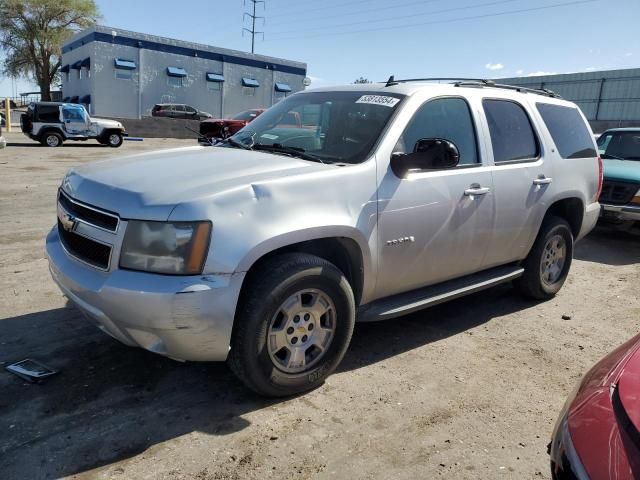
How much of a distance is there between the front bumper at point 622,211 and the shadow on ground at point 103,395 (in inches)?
179

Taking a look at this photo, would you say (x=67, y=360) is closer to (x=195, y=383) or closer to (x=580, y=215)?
(x=195, y=383)

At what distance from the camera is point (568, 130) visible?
5.29 metres

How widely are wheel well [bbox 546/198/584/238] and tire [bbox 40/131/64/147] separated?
1987 centimetres

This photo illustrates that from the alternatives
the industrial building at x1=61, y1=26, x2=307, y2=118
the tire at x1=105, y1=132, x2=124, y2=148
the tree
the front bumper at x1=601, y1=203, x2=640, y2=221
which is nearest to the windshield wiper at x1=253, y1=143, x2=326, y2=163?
the front bumper at x1=601, y1=203, x2=640, y2=221

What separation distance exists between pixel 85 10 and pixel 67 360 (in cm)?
5302

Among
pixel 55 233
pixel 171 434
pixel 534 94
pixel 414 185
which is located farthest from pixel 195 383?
pixel 534 94

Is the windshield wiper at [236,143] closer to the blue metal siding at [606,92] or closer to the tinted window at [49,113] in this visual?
the tinted window at [49,113]

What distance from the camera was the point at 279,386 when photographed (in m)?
3.21

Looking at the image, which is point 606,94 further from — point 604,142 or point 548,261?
point 548,261

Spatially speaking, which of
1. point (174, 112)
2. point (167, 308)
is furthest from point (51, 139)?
point (167, 308)

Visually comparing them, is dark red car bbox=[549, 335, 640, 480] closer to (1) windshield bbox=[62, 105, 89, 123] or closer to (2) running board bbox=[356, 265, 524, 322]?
(2) running board bbox=[356, 265, 524, 322]

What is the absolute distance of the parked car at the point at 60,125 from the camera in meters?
20.1

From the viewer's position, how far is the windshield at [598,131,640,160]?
29.8 ft

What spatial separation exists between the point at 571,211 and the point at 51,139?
20.0 meters
